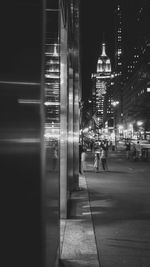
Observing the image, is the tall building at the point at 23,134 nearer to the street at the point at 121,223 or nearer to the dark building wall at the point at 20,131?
the dark building wall at the point at 20,131

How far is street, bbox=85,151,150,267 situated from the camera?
6.83m

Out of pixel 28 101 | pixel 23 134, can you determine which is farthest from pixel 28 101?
pixel 23 134

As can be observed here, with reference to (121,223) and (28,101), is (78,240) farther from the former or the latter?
(28,101)

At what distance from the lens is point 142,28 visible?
548 ft

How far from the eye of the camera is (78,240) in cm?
786

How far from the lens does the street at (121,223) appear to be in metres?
6.83

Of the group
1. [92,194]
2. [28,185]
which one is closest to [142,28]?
[92,194]

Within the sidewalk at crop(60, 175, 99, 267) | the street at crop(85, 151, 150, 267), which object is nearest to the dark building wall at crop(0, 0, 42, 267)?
the sidewalk at crop(60, 175, 99, 267)

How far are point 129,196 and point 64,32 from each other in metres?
6.88

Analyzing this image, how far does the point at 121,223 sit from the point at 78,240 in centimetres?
209

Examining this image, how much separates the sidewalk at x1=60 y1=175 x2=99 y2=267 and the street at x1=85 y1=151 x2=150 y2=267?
17 cm

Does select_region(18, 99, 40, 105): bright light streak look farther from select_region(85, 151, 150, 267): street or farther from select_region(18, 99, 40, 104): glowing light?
select_region(85, 151, 150, 267): street

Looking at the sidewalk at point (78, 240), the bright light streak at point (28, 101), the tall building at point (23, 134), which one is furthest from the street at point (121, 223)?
the bright light streak at point (28, 101)

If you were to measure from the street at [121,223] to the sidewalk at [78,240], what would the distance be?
0.55 feet
